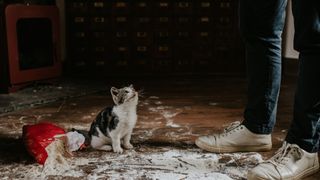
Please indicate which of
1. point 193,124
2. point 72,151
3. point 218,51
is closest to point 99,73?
point 218,51

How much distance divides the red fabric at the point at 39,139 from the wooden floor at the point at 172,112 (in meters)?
0.07

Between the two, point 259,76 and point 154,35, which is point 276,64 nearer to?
point 259,76

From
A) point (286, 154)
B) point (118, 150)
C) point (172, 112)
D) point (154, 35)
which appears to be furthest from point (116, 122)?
point (154, 35)

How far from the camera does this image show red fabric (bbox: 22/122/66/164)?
3.79 feet

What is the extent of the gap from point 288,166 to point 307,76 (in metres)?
0.23

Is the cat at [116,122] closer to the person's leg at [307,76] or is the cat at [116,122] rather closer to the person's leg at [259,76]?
the person's leg at [259,76]

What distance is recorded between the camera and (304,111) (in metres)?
0.98

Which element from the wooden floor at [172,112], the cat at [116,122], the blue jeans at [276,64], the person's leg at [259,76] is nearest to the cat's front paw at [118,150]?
the cat at [116,122]

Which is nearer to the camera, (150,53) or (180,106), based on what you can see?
(180,106)

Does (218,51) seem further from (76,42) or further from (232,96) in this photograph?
(76,42)

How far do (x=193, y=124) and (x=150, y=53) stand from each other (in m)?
1.12

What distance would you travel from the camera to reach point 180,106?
6.20 ft

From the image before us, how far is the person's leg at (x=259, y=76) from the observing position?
3.68ft

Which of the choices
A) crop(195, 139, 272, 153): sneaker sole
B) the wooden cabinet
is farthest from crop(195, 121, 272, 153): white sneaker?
the wooden cabinet
